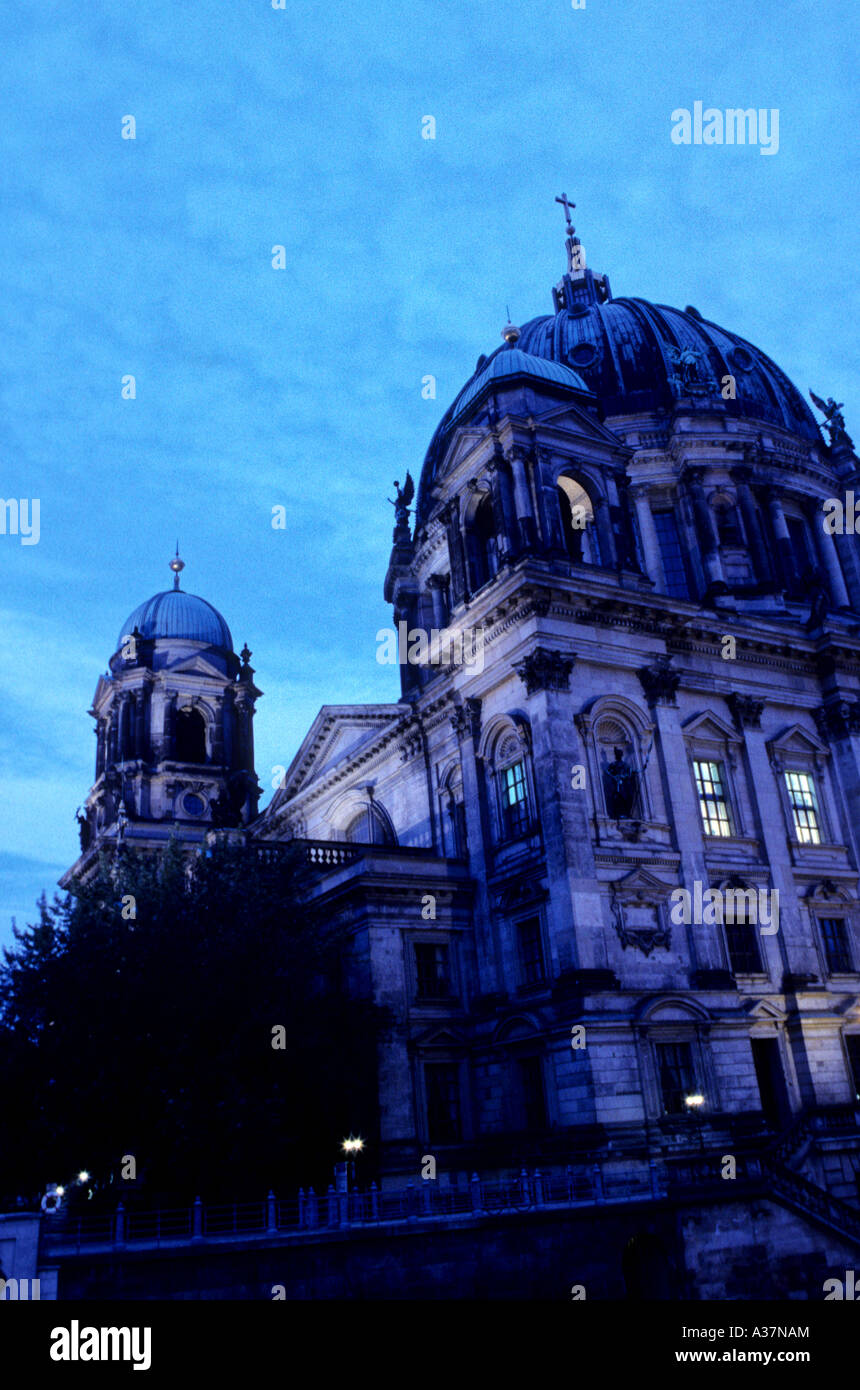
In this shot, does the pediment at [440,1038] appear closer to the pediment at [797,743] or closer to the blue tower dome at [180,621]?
the pediment at [797,743]

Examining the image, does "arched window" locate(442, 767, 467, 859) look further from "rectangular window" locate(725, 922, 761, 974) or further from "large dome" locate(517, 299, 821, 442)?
"large dome" locate(517, 299, 821, 442)

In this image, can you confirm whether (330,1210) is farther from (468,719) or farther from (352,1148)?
(468,719)

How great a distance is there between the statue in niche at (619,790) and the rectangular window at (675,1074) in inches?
266

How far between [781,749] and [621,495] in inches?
422

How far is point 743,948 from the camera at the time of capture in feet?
116

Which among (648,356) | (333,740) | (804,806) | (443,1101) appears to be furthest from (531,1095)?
(648,356)

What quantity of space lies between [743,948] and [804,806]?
22.5 feet

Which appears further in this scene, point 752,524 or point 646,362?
point 646,362

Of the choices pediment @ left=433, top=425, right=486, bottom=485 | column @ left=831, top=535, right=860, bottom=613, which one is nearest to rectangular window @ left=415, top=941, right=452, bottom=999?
pediment @ left=433, top=425, right=486, bottom=485

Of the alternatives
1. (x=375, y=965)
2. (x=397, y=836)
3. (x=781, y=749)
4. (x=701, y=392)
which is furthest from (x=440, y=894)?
(x=701, y=392)

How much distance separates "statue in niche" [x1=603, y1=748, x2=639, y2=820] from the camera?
34.0m

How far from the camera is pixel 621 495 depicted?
132ft

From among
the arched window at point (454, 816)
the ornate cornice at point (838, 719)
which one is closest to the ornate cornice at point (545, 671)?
the arched window at point (454, 816)
